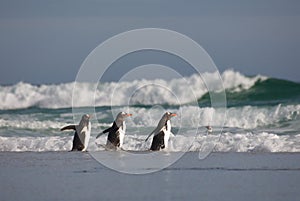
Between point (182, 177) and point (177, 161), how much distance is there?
9.15ft

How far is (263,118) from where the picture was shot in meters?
29.4

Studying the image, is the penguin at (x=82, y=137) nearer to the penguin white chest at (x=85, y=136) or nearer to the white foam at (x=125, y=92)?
the penguin white chest at (x=85, y=136)

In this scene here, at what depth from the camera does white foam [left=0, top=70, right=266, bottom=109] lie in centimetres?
3809

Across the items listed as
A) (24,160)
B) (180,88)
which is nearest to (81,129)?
(24,160)

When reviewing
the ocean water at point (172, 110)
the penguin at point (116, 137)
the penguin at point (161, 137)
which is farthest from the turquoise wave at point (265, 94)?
the penguin at point (116, 137)

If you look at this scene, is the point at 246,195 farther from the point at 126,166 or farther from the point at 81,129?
the point at 81,129

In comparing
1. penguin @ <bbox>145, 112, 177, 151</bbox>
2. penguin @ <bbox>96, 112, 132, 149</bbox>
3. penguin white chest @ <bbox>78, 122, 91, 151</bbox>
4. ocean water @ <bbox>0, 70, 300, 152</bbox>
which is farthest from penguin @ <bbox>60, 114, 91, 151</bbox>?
penguin @ <bbox>145, 112, 177, 151</bbox>

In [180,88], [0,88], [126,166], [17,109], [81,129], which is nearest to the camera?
[126,166]

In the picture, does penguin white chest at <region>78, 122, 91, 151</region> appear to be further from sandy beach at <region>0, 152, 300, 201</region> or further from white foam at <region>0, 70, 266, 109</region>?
white foam at <region>0, 70, 266, 109</region>

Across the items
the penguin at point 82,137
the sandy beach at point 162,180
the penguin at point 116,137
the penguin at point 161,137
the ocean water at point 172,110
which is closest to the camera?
the sandy beach at point 162,180

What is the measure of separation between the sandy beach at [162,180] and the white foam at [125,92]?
18.8 m

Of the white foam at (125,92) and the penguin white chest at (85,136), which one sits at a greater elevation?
the white foam at (125,92)

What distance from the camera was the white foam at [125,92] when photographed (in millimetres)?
38094

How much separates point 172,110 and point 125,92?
6.60 metres
